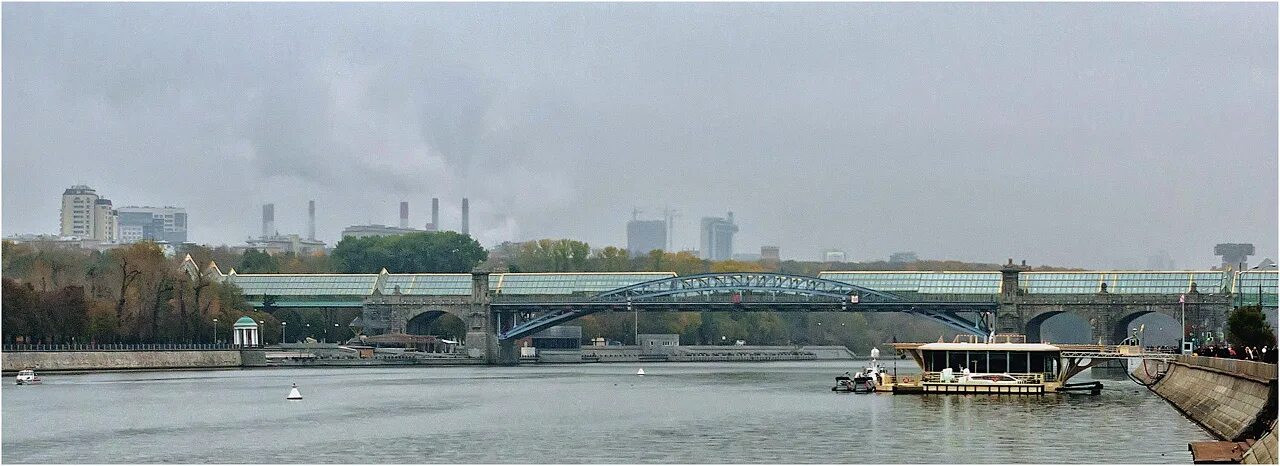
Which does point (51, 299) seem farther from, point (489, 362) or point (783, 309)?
point (783, 309)

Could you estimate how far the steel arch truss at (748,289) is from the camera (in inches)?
6621

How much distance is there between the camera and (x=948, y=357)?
99.2 metres

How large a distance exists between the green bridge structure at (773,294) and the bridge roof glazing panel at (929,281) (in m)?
0.12

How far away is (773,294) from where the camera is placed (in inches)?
6949

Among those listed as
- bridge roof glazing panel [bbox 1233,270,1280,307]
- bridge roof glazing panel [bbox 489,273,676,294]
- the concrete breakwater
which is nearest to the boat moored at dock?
the concrete breakwater

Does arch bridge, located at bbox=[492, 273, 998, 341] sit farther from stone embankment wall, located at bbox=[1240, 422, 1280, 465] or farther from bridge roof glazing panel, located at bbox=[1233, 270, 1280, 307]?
stone embankment wall, located at bbox=[1240, 422, 1280, 465]

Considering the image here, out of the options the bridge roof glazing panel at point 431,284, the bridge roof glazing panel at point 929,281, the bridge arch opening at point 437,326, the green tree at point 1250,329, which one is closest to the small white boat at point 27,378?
the green tree at point 1250,329

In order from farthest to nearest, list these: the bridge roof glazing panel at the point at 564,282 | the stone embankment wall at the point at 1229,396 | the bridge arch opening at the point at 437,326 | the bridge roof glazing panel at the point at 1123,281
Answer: the bridge roof glazing panel at the point at 564,282
the bridge arch opening at the point at 437,326
the bridge roof glazing panel at the point at 1123,281
the stone embankment wall at the point at 1229,396

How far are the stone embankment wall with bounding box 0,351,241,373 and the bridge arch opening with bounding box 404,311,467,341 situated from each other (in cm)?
3304

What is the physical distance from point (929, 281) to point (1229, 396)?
113 metres

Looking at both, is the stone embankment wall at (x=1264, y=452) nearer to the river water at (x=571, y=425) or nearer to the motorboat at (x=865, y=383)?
the river water at (x=571, y=425)

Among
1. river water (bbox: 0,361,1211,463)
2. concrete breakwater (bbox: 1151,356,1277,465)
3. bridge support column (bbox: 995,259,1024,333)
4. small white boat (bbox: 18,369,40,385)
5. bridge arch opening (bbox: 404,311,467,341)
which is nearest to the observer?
concrete breakwater (bbox: 1151,356,1277,465)

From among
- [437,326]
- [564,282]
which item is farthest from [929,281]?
[437,326]

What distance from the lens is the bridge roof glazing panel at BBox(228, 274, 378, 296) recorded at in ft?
608
